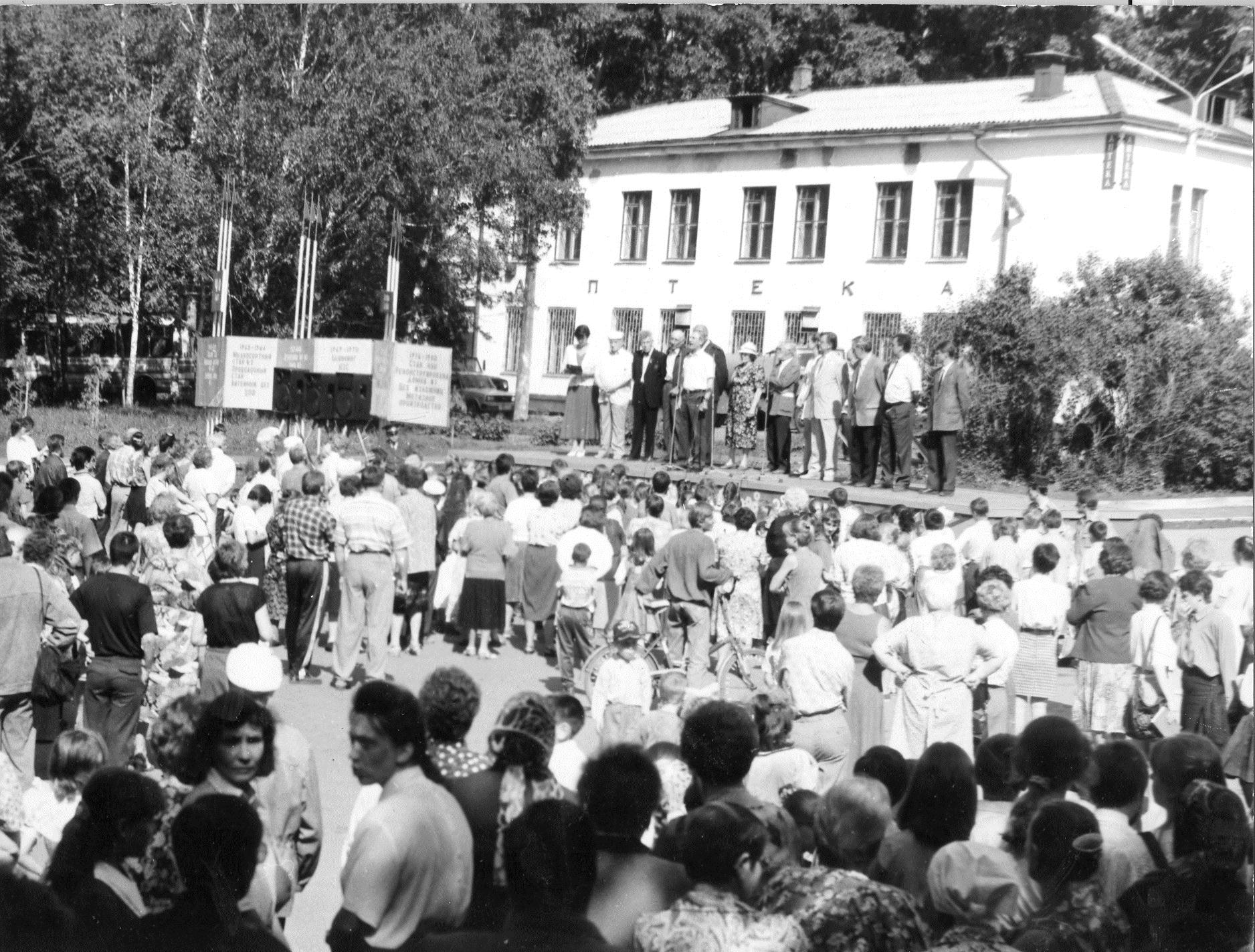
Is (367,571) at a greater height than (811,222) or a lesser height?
lesser

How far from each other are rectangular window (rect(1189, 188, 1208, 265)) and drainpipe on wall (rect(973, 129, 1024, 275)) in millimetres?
940

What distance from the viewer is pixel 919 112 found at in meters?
8.25

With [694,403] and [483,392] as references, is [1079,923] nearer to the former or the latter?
[694,403]

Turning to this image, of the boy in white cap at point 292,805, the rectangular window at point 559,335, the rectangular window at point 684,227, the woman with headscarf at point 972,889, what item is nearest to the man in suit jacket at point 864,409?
the rectangular window at point 684,227

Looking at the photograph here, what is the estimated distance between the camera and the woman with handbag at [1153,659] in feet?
23.8

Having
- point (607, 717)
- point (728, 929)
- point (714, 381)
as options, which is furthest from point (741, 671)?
point (728, 929)

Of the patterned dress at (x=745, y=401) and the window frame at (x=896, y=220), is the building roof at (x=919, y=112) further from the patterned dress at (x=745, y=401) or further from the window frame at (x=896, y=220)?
the patterned dress at (x=745, y=401)

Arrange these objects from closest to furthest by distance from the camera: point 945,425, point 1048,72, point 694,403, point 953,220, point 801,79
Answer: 1. point 1048,72
2. point 801,79
3. point 953,220
4. point 945,425
5. point 694,403

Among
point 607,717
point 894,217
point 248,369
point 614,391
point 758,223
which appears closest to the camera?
point 607,717

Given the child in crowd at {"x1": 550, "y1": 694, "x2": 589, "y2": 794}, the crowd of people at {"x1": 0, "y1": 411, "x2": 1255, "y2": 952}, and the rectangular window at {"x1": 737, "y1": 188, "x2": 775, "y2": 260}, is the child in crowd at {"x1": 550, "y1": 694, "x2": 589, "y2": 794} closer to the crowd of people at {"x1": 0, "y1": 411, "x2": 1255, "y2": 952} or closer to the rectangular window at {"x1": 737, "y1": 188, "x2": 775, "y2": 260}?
the crowd of people at {"x1": 0, "y1": 411, "x2": 1255, "y2": 952}

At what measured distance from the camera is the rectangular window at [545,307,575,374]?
9.30 m

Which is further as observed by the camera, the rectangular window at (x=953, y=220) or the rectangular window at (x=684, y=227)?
the rectangular window at (x=684, y=227)

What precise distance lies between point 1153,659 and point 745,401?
3877 millimetres

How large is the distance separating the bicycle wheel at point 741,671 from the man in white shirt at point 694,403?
201 cm
